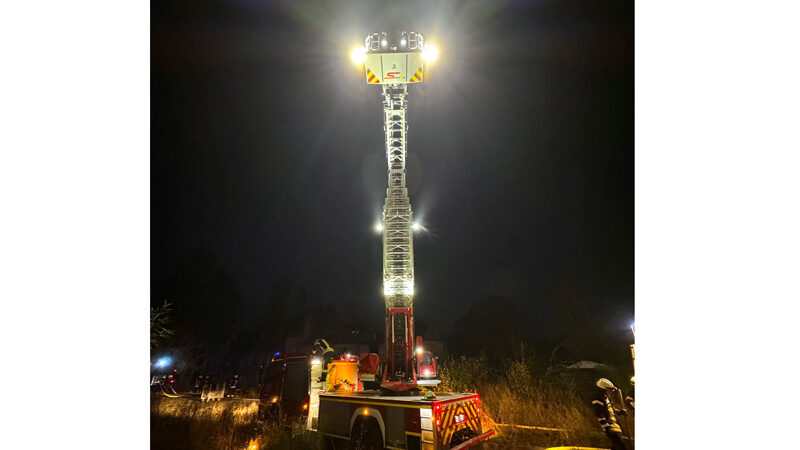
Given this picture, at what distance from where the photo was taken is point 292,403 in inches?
267

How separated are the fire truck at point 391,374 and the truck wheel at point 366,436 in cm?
1

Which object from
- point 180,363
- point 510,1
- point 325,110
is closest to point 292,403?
point 180,363

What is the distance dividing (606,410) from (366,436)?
9.10ft

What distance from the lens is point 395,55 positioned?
4914mm

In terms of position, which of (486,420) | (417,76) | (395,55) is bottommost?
(486,420)

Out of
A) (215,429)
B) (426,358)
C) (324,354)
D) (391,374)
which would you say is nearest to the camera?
(391,374)

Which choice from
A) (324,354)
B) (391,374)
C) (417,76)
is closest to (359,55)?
(417,76)

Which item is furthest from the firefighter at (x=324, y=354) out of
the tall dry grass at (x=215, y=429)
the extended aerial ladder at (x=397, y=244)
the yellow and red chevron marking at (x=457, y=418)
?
the yellow and red chevron marking at (x=457, y=418)

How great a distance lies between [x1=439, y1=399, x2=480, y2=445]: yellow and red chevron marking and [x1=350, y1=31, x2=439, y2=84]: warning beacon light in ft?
13.1

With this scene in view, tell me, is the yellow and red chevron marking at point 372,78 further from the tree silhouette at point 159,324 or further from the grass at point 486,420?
the grass at point 486,420

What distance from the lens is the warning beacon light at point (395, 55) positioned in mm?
4922

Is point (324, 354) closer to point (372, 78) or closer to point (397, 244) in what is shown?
point (397, 244)
